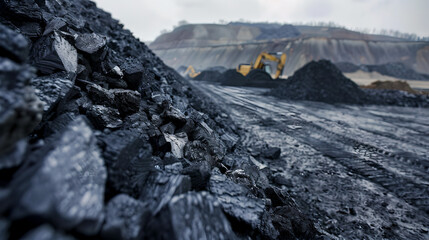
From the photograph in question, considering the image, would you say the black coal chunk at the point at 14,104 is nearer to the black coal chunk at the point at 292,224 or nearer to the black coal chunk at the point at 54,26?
the black coal chunk at the point at 54,26

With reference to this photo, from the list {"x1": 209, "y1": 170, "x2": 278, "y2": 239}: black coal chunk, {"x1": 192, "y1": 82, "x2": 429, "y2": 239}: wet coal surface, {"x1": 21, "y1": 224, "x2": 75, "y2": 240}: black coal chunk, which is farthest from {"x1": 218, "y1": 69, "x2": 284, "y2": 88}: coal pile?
{"x1": 21, "y1": 224, "x2": 75, "y2": 240}: black coal chunk

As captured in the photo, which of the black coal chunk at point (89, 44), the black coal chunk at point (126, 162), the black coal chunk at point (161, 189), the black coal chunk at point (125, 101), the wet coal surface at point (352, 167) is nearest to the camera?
the black coal chunk at point (126, 162)

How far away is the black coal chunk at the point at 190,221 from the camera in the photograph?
1205 millimetres

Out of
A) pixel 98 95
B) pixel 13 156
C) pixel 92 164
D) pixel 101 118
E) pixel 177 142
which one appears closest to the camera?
pixel 13 156

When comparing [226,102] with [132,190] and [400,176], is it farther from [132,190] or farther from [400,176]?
[132,190]

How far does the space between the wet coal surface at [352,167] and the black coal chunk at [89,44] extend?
361 centimetres

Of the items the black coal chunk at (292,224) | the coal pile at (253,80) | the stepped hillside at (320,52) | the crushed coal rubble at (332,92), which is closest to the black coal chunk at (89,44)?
the black coal chunk at (292,224)

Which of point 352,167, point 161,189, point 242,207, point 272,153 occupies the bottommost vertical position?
point 272,153

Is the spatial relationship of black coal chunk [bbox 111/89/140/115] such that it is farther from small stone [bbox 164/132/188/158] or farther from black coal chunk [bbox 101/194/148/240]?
black coal chunk [bbox 101/194/148/240]

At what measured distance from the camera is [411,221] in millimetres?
3105

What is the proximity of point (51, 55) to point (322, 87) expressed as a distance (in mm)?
12240

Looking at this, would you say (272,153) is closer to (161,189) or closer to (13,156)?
(161,189)

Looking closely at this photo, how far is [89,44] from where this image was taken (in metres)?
2.90

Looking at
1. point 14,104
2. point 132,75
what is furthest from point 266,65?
point 14,104
